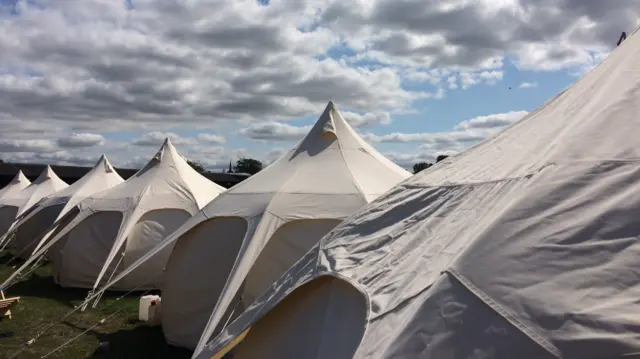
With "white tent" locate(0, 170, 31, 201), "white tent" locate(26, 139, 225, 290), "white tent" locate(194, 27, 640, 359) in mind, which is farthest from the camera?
"white tent" locate(0, 170, 31, 201)

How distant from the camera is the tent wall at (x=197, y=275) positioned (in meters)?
8.43

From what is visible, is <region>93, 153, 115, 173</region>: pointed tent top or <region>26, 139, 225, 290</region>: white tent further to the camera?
<region>93, 153, 115, 173</region>: pointed tent top

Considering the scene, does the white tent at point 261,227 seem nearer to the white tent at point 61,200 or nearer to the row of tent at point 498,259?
the row of tent at point 498,259

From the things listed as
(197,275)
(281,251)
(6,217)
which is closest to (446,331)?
(281,251)

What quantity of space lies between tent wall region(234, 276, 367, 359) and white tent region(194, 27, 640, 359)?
12 millimetres

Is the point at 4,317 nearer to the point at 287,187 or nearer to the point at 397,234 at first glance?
the point at 287,187

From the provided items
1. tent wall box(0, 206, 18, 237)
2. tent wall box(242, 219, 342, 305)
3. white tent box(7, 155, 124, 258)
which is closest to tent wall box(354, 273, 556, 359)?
tent wall box(242, 219, 342, 305)

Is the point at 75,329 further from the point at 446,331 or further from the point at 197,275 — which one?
the point at 446,331

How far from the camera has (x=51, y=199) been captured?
739 inches

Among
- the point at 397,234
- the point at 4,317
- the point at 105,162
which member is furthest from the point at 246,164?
the point at 397,234

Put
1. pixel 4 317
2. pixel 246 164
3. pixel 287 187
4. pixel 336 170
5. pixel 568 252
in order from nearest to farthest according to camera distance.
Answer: pixel 568 252, pixel 287 187, pixel 336 170, pixel 4 317, pixel 246 164

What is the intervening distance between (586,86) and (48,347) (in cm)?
852

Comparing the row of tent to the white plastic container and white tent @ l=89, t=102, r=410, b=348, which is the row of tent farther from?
the white plastic container

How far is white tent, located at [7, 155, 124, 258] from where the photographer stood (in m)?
17.5
